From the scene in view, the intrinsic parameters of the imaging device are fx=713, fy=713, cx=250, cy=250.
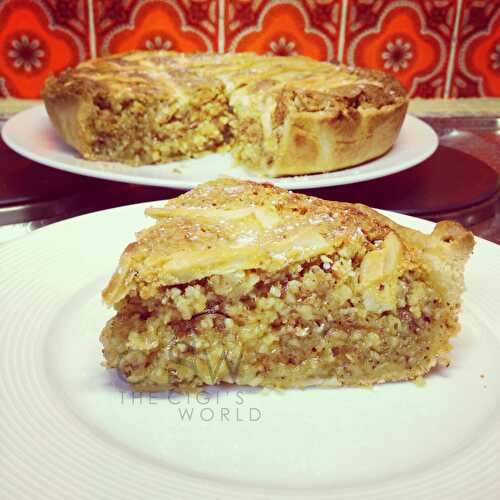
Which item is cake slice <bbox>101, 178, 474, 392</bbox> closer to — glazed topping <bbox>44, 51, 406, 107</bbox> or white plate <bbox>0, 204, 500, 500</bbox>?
white plate <bbox>0, 204, 500, 500</bbox>

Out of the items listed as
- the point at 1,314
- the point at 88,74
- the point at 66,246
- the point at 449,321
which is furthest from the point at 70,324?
the point at 88,74

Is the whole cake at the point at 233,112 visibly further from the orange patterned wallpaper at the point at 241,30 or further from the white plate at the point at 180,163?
the orange patterned wallpaper at the point at 241,30

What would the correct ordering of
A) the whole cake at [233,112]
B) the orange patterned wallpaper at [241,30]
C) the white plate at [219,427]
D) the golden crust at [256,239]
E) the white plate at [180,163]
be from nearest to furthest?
1. the white plate at [219,427]
2. the golden crust at [256,239]
3. the white plate at [180,163]
4. the whole cake at [233,112]
5. the orange patterned wallpaper at [241,30]

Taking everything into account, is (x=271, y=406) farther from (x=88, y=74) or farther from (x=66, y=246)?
(x=88, y=74)

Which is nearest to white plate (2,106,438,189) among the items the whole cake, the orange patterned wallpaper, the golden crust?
the whole cake

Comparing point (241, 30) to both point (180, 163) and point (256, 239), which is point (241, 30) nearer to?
point (180, 163)

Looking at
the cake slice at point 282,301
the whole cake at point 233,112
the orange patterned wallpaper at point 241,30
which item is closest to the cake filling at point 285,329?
the cake slice at point 282,301

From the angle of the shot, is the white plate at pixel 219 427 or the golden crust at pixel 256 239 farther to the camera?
the golden crust at pixel 256 239
